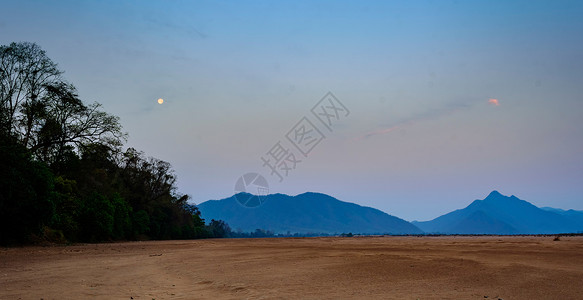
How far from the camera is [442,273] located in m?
12.9

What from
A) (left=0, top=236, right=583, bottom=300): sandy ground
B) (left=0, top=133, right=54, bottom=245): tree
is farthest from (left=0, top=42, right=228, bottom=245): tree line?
(left=0, top=236, right=583, bottom=300): sandy ground

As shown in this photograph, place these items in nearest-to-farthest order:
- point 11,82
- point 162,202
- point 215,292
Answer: point 215,292 < point 11,82 < point 162,202

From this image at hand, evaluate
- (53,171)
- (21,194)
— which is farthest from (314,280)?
(53,171)

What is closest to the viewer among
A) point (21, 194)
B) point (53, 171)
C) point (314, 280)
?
point (314, 280)

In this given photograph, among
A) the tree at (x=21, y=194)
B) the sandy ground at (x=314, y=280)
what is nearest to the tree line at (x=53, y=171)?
the tree at (x=21, y=194)

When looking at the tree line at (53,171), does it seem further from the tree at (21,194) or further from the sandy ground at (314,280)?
the sandy ground at (314,280)

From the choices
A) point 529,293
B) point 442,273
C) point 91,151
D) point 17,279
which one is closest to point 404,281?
point 442,273

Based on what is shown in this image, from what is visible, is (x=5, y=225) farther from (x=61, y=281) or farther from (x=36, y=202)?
(x=61, y=281)

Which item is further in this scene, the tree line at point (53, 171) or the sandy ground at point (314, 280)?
the tree line at point (53, 171)

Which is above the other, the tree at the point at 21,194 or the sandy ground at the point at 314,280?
the tree at the point at 21,194

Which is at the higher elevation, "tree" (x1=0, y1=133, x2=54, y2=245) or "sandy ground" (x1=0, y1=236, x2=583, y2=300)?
"tree" (x1=0, y1=133, x2=54, y2=245)

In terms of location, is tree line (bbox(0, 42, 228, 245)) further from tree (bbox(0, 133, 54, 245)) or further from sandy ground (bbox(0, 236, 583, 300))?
sandy ground (bbox(0, 236, 583, 300))

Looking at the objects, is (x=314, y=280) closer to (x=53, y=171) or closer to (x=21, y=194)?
(x=21, y=194)

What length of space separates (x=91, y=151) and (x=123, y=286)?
37.8 metres
